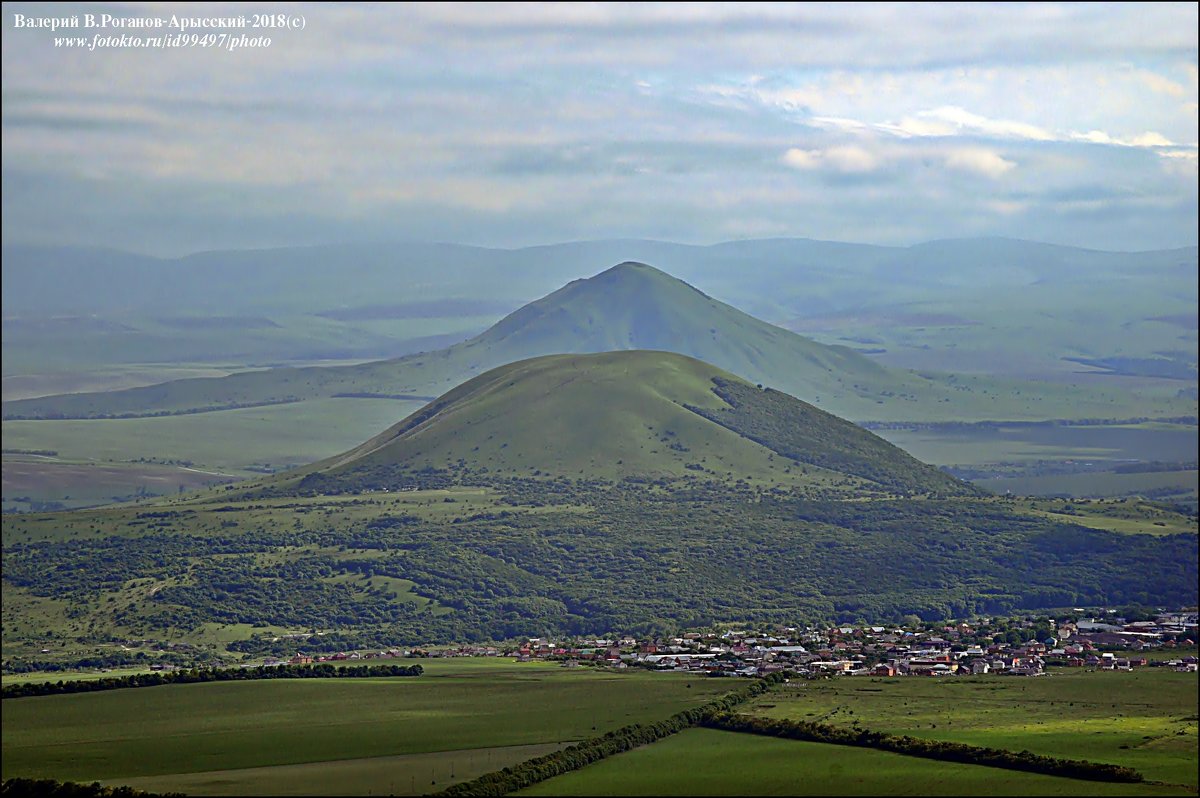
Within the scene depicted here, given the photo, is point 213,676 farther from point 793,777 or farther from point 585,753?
point 793,777

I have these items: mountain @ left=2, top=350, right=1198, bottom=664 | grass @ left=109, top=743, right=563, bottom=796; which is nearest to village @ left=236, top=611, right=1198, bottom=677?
mountain @ left=2, top=350, right=1198, bottom=664

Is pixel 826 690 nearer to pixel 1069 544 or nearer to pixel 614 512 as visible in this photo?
pixel 1069 544

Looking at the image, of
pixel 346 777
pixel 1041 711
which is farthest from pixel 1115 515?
pixel 346 777

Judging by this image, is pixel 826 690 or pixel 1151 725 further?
pixel 826 690

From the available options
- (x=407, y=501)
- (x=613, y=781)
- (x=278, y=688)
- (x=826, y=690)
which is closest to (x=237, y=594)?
(x=407, y=501)

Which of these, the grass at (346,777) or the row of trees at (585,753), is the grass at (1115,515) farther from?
the grass at (346,777)

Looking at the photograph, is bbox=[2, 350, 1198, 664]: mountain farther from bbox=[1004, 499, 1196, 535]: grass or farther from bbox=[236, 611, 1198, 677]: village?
bbox=[236, 611, 1198, 677]: village

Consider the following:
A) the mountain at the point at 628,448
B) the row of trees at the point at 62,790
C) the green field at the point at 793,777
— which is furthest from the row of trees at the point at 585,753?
the mountain at the point at 628,448
